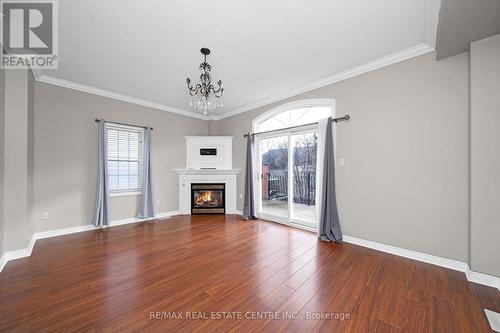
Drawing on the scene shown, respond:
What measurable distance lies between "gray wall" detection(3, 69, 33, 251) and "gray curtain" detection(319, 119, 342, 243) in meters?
4.47

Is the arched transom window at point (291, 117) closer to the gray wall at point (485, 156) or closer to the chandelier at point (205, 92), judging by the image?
the chandelier at point (205, 92)

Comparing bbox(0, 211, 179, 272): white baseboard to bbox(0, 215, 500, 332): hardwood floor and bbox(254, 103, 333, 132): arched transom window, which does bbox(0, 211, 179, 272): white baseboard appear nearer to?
bbox(0, 215, 500, 332): hardwood floor

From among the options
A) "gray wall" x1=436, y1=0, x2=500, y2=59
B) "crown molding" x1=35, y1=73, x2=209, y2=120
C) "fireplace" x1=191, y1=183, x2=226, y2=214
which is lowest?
"fireplace" x1=191, y1=183, x2=226, y2=214

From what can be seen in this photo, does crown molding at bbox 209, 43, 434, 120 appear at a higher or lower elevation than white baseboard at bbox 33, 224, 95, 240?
higher

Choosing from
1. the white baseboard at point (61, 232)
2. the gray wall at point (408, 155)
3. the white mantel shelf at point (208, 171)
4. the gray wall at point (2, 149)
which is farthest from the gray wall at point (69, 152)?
the gray wall at point (408, 155)

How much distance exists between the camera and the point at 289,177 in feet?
13.8

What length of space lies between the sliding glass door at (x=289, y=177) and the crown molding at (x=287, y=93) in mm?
798

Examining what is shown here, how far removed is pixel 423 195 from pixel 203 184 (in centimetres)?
456

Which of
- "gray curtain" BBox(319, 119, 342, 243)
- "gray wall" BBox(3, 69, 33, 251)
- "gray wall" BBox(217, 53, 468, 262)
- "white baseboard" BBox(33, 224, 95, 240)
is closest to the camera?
"gray wall" BBox(217, 53, 468, 262)

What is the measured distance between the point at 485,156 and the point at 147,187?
551 cm

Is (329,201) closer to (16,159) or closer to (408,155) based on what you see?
(408,155)

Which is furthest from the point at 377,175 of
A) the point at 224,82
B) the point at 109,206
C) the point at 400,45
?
the point at 109,206

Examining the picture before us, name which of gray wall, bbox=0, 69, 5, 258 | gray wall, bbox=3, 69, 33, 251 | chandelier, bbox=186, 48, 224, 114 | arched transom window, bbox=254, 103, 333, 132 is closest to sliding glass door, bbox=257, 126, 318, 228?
arched transom window, bbox=254, 103, 333, 132

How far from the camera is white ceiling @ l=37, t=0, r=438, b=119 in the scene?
1932 mm
